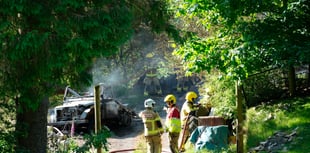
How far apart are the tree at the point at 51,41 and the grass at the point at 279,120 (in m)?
4.56

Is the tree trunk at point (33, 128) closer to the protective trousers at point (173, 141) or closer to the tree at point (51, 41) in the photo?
the tree at point (51, 41)

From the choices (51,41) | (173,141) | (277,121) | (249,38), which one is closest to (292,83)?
(277,121)

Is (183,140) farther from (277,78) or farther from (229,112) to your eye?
(277,78)

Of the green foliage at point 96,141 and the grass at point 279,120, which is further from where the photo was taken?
the grass at point 279,120

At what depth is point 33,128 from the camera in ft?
21.2

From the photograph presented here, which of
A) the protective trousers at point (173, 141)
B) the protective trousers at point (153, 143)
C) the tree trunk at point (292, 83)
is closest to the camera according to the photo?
the protective trousers at point (153, 143)

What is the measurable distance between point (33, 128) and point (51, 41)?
1878mm

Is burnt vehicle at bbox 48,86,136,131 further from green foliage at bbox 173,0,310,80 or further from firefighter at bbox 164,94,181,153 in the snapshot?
green foliage at bbox 173,0,310,80

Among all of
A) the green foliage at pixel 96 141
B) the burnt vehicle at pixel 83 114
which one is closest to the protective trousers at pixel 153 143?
the green foliage at pixel 96 141

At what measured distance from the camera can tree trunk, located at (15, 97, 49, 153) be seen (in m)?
6.41

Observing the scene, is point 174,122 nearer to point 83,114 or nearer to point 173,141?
point 173,141

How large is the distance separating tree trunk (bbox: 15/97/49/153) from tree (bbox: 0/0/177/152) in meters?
0.40

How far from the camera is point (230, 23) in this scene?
8023 millimetres

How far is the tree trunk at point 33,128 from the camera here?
6.41 meters
